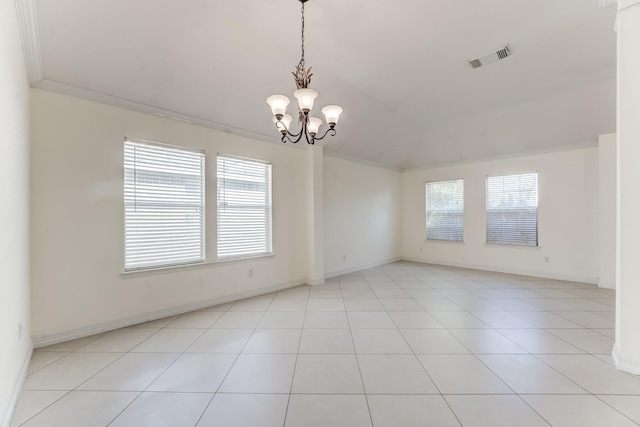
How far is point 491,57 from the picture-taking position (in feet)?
10.7

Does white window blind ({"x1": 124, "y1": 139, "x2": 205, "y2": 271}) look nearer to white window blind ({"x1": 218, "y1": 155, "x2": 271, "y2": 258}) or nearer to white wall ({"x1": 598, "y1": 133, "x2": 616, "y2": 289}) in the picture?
white window blind ({"x1": 218, "y1": 155, "x2": 271, "y2": 258})

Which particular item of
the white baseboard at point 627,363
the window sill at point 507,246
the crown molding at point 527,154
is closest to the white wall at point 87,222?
the white baseboard at point 627,363

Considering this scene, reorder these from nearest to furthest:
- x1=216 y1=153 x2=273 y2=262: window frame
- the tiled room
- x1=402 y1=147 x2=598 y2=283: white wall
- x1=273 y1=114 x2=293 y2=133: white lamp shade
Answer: the tiled room → x1=273 y1=114 x2=293 y2=133: white lamp shade → x1=216 y1=153 x2=273 y2=262: window frame → x1=402 y1=147 x2=598 y2=283: white wall

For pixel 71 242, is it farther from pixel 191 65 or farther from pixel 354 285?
pixel 354 285

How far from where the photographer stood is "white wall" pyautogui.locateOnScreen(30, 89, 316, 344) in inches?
99.5

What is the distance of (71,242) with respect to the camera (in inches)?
105

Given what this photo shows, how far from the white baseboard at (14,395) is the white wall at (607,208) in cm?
751

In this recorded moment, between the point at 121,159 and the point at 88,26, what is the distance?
4.19 ft

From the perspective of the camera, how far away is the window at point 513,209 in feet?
17.5

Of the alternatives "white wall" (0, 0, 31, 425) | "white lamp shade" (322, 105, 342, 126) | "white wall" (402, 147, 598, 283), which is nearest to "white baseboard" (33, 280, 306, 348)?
"white wall" (0, 0, 31, 425)

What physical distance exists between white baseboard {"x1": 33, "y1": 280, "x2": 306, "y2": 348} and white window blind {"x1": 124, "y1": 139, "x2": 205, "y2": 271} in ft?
1.99

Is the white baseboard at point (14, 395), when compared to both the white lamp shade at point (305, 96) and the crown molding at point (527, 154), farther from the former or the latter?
the crown molding at point (527, 154)

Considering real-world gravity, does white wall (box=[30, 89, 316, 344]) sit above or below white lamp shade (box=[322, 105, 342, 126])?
below

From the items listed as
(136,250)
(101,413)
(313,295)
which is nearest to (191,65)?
(136,250)
